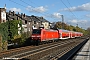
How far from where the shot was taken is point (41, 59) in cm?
2158

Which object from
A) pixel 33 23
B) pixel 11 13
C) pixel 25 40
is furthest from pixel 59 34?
pixel 33 23

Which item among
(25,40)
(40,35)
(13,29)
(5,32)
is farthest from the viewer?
(13,29)

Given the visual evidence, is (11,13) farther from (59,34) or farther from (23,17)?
(59,34)

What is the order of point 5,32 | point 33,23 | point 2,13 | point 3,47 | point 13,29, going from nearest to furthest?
1. point 3,47
2. point 5,32
3. point 13,29
4. point 2,13
5. point 33,23

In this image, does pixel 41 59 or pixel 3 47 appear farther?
pixel 3 47

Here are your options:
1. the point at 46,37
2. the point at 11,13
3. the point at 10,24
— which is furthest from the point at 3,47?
the point at 11,13

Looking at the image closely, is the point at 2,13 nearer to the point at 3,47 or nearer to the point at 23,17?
the point at 23,17

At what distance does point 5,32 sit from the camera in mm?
55000

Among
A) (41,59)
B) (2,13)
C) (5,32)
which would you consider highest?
(2,13)

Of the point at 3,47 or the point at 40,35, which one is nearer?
the point at 3,47

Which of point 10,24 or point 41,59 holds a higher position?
point 10,24

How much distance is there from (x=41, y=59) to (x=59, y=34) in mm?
41831

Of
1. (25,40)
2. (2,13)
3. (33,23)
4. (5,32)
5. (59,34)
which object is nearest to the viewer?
(25,40)

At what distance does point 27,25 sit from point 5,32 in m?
49.1
